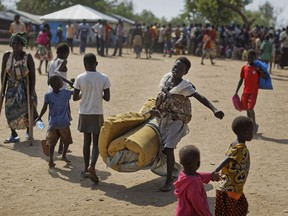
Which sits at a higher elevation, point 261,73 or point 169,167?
point 261,73

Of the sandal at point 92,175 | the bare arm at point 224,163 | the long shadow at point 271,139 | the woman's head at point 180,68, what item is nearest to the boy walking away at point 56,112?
the sandal at point 92,175

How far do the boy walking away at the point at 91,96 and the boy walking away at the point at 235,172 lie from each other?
1.94 metres

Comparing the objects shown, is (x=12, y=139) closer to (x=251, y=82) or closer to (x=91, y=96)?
(x=91, y=96)

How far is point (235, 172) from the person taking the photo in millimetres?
4664

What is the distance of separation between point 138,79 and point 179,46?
11684 millimetres

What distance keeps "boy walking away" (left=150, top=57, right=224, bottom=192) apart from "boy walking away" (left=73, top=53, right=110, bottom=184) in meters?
0.71

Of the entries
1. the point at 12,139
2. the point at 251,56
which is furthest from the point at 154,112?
the point at 251,56

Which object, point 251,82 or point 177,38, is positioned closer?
point 251,82

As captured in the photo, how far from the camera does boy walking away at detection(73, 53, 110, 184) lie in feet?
20.5

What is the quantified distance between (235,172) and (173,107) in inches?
59.0

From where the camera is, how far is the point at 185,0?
4022 cm

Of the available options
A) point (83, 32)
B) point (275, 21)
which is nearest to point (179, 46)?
point (83, 32)

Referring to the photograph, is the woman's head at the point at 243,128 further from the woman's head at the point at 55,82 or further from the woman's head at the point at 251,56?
the woman's head at the point at 251,56

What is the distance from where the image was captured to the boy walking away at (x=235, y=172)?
4.61 meters
